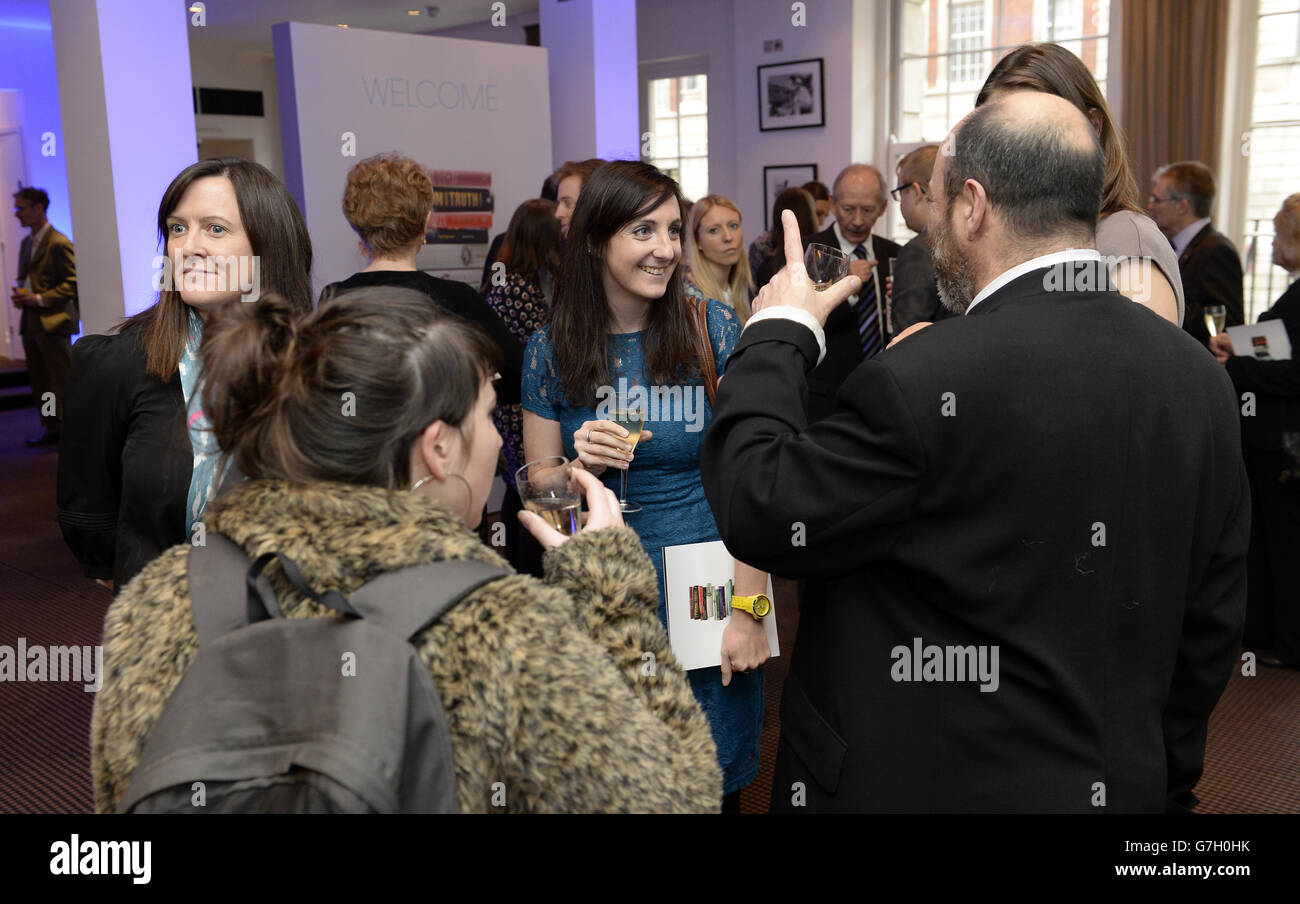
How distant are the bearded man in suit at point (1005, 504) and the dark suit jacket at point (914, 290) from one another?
92.8 inches

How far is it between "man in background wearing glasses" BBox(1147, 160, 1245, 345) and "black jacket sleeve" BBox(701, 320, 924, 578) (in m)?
3.63

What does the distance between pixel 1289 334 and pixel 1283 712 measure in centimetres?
136

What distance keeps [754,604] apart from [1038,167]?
1050 mm

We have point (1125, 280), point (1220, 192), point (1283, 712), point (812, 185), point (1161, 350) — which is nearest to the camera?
point (1161, 350)

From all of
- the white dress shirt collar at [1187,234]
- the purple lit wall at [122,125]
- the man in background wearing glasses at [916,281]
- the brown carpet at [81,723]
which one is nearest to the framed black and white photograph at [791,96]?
the white dress shirt collar at [1187,234]

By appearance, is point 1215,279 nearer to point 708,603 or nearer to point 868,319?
point 868,319

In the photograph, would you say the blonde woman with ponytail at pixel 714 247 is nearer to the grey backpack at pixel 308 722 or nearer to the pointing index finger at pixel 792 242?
the pointing index finger at pixel 792 242

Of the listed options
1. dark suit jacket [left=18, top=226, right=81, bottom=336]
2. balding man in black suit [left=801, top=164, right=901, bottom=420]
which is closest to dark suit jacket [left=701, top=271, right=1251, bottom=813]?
balding man in black suit [left=801, top=164, right=901, bottom=420]

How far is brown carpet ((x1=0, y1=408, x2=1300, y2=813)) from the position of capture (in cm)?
299

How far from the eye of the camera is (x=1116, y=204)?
5.70 feet
